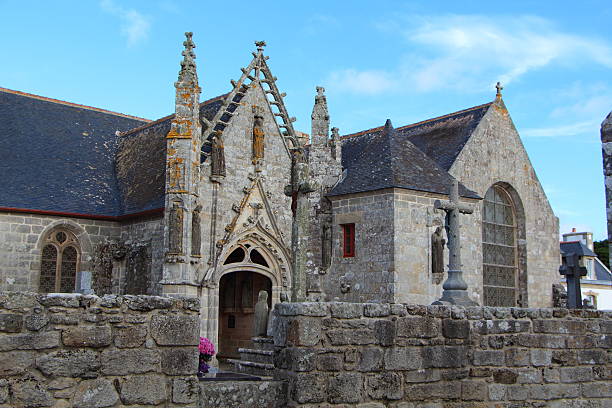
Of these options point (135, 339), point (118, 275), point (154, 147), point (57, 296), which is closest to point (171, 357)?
point (135, 339)

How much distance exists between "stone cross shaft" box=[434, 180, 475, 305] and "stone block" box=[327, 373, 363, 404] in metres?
2.42

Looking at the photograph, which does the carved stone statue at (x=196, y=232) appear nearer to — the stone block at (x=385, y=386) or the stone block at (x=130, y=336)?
the stone block at (x=385, y=386)

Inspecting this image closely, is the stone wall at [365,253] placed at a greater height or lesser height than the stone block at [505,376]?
greater

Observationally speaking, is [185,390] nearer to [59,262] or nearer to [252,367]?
[252,367]

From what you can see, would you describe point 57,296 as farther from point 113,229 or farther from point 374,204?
point 113,229

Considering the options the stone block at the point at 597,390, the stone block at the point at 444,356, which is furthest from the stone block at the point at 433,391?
the stone block at the point at 597,390

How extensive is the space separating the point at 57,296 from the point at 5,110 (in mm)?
17758

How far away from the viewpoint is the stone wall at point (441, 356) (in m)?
6.12

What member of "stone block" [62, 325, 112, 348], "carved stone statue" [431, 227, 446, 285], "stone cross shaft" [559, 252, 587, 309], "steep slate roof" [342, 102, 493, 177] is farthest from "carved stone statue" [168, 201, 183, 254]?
"stone block" [62, 325, 112, 348]

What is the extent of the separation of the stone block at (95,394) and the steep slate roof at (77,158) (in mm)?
12381

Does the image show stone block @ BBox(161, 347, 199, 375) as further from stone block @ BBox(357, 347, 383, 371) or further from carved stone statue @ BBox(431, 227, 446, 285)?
carved stone statue @ BBox(431, 227, 446, 285)

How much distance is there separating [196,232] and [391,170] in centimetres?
520

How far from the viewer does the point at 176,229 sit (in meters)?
15.1

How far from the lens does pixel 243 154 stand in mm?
17375
